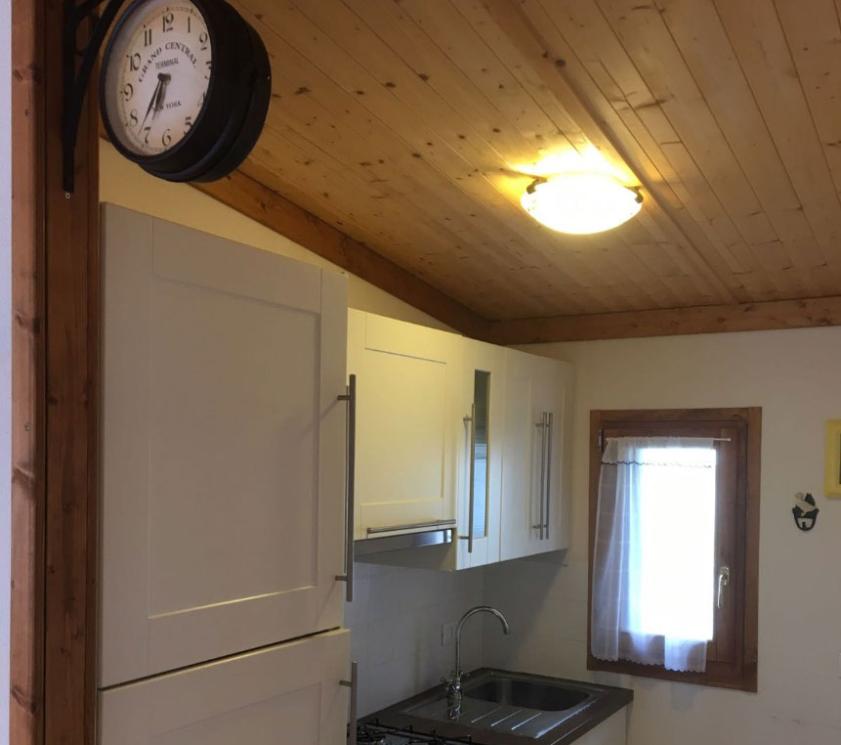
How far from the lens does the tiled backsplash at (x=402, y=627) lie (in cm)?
340

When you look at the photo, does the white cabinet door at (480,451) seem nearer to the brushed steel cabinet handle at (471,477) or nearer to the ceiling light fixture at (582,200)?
the brushed steel cabinet handle at (471,477)

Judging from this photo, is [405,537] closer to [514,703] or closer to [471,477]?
[471,477]

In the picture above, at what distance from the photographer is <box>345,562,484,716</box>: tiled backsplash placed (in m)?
3.40

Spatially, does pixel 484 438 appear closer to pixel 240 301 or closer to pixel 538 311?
pixel 538 311

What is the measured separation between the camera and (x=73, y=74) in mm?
1494

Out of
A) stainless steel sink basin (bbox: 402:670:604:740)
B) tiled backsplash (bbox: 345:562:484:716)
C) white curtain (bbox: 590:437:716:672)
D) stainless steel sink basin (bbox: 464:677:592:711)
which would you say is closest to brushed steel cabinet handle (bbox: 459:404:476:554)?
tiled backsplash (bbox: 345:562:484:716)

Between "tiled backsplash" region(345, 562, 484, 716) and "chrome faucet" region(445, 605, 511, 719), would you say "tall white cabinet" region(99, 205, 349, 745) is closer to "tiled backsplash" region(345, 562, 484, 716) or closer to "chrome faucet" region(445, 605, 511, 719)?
"tiled backsplash" region(345, 562, 484, 716)

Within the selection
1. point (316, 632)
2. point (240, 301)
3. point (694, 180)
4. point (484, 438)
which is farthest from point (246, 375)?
point (484, 438)

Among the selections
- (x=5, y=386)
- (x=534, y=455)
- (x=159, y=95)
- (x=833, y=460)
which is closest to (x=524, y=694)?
(x=534, y=455)

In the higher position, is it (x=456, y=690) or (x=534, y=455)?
(x=534, y=455)

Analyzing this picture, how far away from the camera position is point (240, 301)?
1.78 metres

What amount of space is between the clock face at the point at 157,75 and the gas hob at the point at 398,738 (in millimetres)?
2240

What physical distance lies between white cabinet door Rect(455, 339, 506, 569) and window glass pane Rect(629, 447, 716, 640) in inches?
28.1

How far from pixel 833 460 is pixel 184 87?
290 cm
